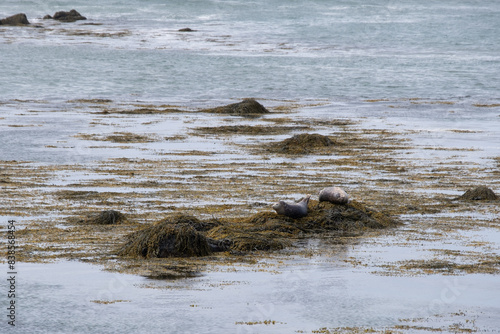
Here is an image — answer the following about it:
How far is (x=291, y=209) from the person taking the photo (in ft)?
46.4

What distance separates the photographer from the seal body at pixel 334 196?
48.1ft

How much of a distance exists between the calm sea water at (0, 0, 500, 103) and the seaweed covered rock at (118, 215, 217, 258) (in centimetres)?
3018

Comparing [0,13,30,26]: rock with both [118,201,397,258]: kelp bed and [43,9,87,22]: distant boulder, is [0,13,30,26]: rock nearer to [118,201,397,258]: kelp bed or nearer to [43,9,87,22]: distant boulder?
[43,9,87,22]: distant boulder

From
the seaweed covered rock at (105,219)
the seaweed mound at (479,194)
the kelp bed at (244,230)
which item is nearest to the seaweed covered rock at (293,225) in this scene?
the kelp bed at (244,230)

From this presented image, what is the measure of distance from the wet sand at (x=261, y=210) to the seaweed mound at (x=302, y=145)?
408 mm

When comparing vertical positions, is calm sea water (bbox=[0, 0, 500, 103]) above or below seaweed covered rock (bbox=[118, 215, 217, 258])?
below

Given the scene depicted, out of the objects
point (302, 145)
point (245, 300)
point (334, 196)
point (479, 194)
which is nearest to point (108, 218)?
point (334, 196)

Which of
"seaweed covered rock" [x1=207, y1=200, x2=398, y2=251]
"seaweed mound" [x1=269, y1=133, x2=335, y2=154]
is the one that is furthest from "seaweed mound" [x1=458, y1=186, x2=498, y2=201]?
"seaweed mound" [x1=269, y1=133, x2=335, y2=154]

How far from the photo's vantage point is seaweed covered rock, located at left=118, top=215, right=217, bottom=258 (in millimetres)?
12312

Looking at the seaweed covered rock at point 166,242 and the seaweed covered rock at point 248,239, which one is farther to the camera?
the seaweed covered rock at point 248,239

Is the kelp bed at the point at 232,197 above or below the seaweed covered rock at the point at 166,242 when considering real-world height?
below

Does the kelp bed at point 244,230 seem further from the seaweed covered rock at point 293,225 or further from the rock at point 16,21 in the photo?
the rock at point 16,21

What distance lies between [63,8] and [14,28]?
40.0 metres

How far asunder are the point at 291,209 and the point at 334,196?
0.93 m
